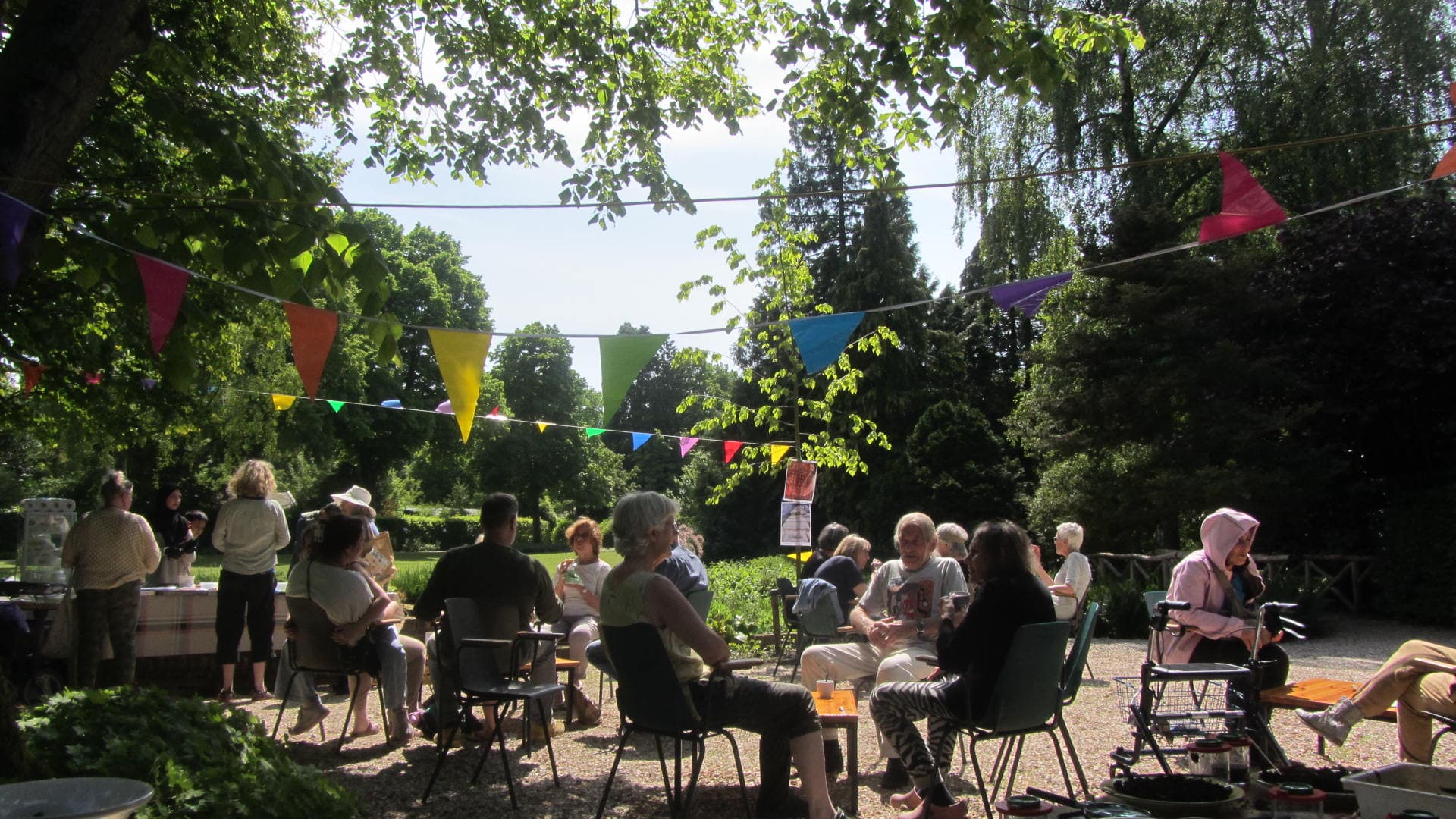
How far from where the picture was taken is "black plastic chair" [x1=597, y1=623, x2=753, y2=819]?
12.2 feet

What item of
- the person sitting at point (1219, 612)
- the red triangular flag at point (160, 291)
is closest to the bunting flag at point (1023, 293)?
the person sitting at point (1219, 612)

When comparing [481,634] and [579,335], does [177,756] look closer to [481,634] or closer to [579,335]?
[481,634]

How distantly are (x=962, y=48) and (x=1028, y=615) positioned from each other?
138 inches

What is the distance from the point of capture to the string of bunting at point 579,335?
14.8 feet

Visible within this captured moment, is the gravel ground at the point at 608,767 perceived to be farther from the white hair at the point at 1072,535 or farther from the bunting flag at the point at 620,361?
the bunting flag at the point at 620,361

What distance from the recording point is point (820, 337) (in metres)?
5.80

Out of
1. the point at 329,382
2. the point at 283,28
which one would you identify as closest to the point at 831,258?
the point at 329,382

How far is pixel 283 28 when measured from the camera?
27.2 feet

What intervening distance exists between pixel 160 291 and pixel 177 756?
2.42 meters

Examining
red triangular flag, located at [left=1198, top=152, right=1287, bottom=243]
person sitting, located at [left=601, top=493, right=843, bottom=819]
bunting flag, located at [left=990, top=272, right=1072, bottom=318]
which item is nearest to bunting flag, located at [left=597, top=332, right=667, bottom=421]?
person sitting, located at [left=601, top=493, right=843, bottom=819]

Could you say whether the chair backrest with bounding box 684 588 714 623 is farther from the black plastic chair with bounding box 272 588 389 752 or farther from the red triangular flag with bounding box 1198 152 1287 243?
the red triangular flag with bounding box 1198 152 1287 243

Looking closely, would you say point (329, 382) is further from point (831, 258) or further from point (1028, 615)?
point (1028, 615)

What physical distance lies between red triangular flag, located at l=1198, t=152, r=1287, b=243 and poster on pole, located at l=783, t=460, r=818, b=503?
575 centimetres

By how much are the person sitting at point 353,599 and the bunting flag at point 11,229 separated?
186 cm
